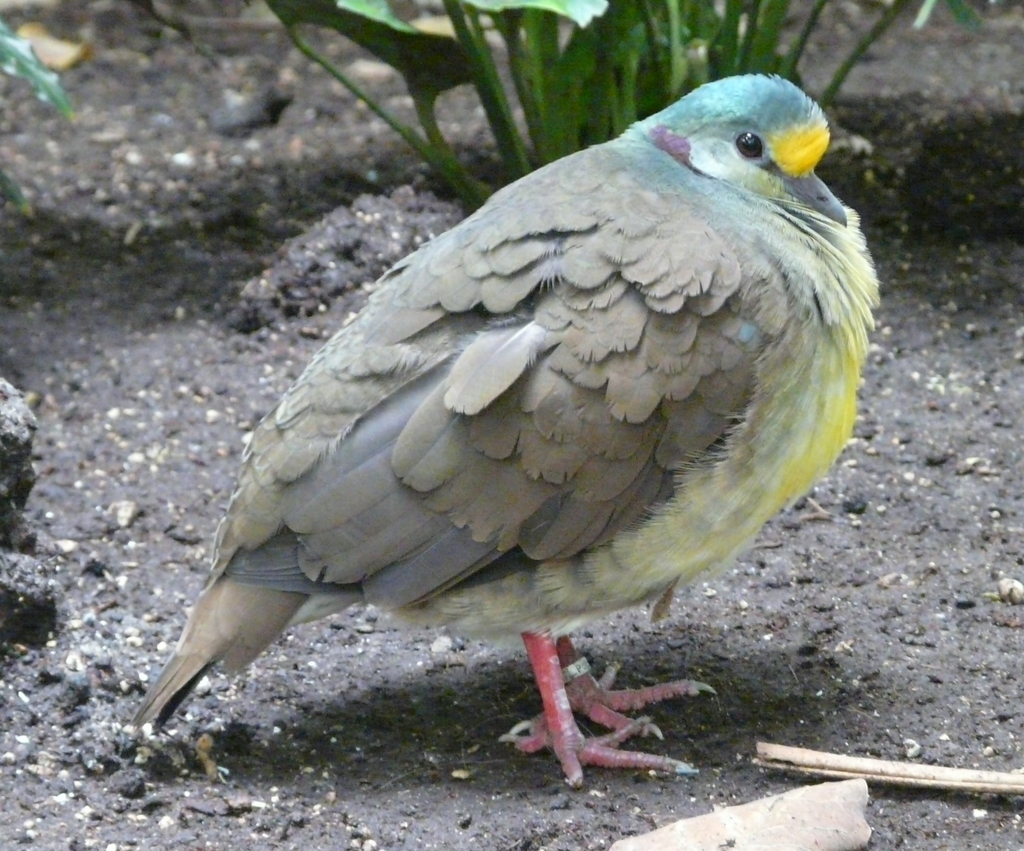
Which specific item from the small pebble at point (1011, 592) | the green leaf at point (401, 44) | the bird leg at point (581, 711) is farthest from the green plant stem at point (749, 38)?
the bird leg at point (581, 711)

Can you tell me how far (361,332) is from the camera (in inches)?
134

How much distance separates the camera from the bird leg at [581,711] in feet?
10.8

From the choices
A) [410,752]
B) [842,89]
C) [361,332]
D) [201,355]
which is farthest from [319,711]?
[842,89]

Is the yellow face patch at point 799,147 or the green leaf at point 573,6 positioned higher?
the green leaf at point 573,6

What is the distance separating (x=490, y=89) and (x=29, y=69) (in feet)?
5.64

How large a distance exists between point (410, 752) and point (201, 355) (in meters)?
2.22

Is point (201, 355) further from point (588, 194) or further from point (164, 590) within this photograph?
point (588, 194)

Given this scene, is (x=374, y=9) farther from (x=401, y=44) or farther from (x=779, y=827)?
(x=779, y=827)

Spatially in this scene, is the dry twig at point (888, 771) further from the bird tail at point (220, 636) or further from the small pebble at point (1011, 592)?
the bird tail at point (220, 636)

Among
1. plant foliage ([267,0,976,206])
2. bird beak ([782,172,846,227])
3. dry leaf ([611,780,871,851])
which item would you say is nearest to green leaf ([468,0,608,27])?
plant foliage ([267,0,976,206])

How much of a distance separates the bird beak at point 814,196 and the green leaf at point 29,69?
233 cm

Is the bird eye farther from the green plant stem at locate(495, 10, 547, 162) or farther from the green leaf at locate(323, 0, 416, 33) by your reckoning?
the green plant stem at locate(495, 10, 547, 162)

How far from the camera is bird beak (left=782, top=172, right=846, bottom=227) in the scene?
344 cm

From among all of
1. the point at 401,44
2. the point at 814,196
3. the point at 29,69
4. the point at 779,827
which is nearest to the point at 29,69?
the point at 29,69
